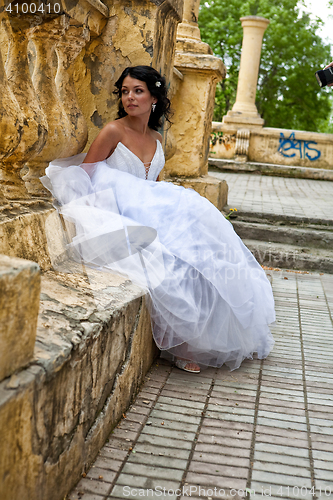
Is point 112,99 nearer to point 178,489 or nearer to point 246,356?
point 246,356

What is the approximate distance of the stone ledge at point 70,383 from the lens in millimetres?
1278

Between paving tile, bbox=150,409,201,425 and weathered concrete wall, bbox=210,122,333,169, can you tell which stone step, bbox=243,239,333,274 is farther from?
weathered concrete wall, bbox=210,122,333,169

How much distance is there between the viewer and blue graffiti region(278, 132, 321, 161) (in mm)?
13133

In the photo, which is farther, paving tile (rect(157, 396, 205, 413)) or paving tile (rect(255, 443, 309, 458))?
paving tile (rect(157, 396, 205, 413))

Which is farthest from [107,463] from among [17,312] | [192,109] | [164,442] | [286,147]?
[286,147]

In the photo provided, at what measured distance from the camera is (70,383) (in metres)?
1.55

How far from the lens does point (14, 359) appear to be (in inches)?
51.1

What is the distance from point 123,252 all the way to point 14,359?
3.91 ft

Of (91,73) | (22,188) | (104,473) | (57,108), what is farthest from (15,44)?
(104,473)

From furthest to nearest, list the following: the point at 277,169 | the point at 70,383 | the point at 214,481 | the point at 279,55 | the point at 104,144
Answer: the point at 279,55 < the point at 277,169 < the point at 104,144 < the point at 214,481 < the point at 70,383

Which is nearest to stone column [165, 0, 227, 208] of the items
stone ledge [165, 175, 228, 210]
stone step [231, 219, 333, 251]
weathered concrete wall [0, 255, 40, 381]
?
stone ledge [165, 175, 228, 210]

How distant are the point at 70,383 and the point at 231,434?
933 millimetres

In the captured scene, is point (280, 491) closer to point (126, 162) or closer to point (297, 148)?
point (126, 162)

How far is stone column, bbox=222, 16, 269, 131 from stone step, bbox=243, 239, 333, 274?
8.59 metres
